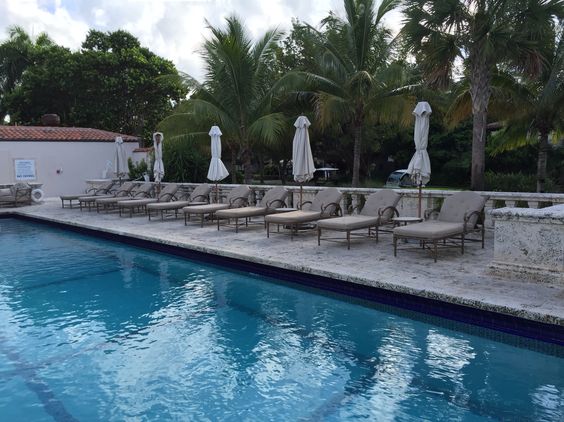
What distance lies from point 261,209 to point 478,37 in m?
6.77

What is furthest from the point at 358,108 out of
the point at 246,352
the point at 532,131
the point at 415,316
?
the point at 246,352

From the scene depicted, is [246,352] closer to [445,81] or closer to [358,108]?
[445,81]

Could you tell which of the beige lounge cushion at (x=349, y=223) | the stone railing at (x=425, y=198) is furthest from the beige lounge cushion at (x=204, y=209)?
the beige lounge cushion at (x=349, y=223)

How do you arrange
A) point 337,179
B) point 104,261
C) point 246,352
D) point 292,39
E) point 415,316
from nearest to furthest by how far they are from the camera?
point 246,352, point 415,316, point 104,261, point 292,39, point 337,179

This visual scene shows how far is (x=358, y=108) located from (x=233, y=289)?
35.5 ft

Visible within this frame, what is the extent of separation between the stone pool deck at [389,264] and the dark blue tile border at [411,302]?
8cm

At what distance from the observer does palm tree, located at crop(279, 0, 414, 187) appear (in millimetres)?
16078

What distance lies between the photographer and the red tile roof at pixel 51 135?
883 inches

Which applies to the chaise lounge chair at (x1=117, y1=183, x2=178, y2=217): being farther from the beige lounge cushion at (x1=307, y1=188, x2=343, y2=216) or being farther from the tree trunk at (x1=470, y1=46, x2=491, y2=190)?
the tree trunk at (x1=470, y1=46, x2=491, y2=190)

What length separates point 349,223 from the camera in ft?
28.1

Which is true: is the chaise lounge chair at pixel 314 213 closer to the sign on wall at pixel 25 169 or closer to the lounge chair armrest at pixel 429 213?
the lounge chair armrest at pixel 429 213

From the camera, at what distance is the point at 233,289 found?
7.74 meters

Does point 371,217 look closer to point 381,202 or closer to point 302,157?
point 381,202

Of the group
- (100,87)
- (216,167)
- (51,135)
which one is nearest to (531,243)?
(216,167)
